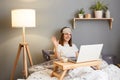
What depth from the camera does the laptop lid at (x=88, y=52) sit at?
2725mm

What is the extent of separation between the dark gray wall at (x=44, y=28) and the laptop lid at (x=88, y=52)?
1.39 meters

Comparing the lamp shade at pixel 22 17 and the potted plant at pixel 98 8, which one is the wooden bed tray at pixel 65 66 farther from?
the potted plant at pixel 98 8

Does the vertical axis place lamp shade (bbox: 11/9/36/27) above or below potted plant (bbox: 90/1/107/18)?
below

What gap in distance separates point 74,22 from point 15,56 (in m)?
1.31

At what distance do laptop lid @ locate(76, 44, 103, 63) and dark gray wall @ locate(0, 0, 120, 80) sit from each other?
139 cm

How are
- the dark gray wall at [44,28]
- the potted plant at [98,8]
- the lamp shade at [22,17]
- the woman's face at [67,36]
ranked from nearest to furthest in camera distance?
the lamp shade at [22,17] < the woman's face at [67,36] < the dark gray wall at [44,28] < the potted plant at [98,8]

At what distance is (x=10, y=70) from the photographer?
4.05 meters

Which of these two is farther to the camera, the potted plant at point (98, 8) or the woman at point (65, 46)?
the potted plant at point (98, 8)

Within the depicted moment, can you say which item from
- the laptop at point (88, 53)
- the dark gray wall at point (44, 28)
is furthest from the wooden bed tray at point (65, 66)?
the dark gray wall at point (44, 28)

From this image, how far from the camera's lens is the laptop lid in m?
2.72

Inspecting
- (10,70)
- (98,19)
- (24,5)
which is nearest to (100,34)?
(98,19)

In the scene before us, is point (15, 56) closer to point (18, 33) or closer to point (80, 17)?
point (18, 33)

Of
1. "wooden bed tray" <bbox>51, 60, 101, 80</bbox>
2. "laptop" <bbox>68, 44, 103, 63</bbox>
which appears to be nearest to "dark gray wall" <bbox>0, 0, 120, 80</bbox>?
"wooden bed tray" <bbox>51, 60, 101, 80</bbox>

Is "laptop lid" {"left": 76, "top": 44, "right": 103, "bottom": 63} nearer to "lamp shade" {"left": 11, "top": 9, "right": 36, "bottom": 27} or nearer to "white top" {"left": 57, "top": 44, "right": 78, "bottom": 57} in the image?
"white top" {"left": 57, "top": 44, "right": 78, "bottom": 57}
